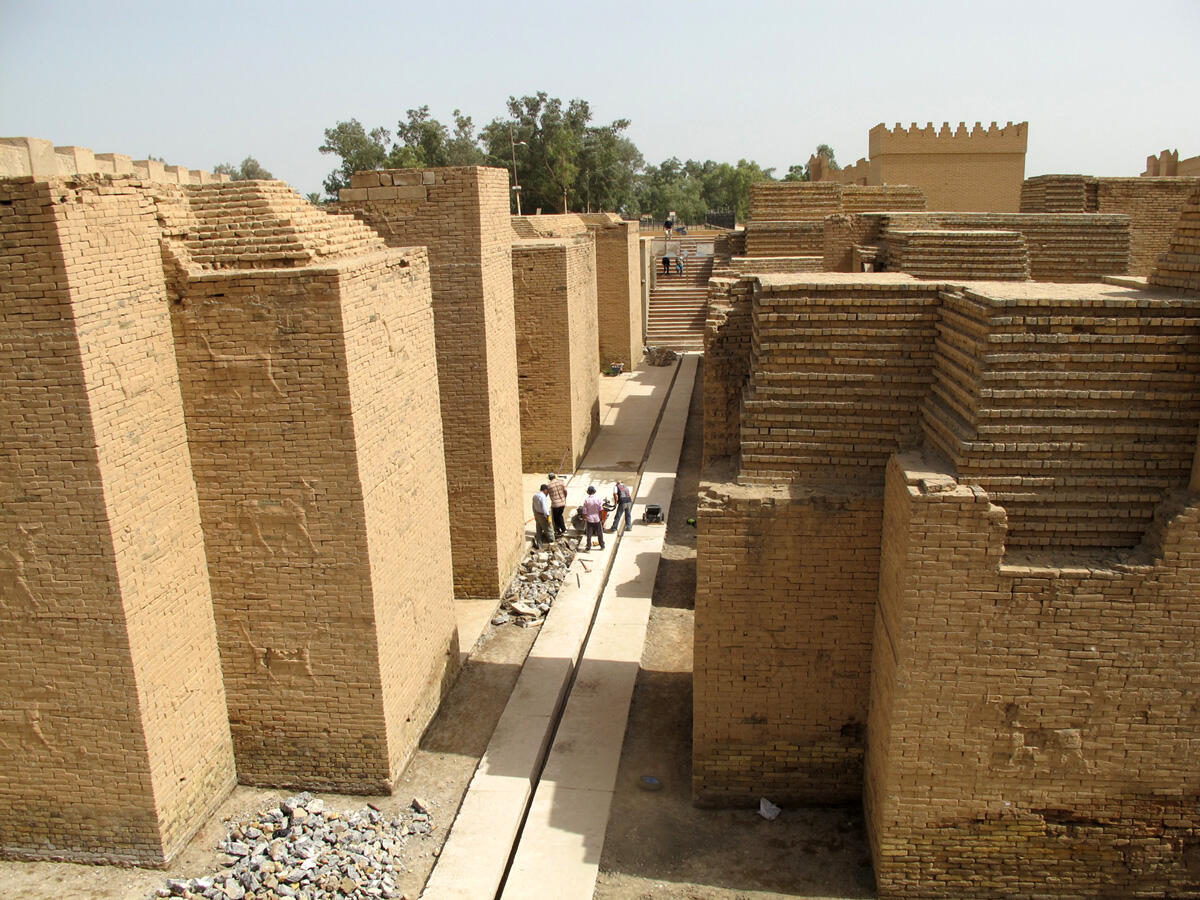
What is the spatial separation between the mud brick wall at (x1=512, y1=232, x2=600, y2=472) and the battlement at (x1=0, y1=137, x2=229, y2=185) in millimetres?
6881

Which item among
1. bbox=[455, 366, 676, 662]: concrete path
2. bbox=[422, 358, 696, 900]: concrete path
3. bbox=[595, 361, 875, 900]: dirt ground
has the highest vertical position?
bbox=[455, 366, 676, 662]: concrete path

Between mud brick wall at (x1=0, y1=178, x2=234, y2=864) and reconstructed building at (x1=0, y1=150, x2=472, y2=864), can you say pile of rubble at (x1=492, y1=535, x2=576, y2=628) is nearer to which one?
reconstructed building at (x1=0, y1=150, x2=472, y2=864)

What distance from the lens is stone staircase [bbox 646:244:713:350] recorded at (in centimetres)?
2794

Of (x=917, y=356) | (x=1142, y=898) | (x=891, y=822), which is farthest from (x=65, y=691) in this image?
(x=1142, y=898)

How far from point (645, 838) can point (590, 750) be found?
47.2 inches

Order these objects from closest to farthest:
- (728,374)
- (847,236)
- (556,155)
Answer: (728,374) < (847,236) < (556,155)

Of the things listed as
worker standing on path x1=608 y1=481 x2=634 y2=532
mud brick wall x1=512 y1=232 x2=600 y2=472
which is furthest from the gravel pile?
worker standing on path x1=608 y1=481 x2=634 y2=532

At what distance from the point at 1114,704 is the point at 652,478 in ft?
31.9

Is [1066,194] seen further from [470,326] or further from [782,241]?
[470,326]

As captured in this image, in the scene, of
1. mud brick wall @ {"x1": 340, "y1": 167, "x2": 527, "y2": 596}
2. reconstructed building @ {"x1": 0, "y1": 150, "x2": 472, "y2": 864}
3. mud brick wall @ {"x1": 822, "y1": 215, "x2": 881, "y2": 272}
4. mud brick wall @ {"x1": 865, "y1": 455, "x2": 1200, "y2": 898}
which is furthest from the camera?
mud brick wall @ {"x1": 822, "y1": 215, "x2": 881, "y2": 272}

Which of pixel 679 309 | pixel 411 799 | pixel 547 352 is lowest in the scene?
pixel 411 799

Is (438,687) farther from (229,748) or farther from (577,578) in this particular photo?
(577,578)

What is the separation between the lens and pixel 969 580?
210 inches

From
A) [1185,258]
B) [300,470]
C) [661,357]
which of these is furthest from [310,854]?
[661,357]
